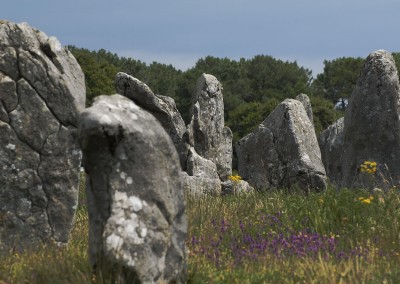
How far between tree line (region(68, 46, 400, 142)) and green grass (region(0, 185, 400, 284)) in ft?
116

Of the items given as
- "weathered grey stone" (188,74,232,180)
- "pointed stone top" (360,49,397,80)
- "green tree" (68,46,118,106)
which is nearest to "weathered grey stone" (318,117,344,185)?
"weathered grey stone" (188,74,232,180)

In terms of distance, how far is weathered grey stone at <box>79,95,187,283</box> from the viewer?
22.4 ft

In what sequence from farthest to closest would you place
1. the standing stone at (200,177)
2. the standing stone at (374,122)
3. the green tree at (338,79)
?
the green tree at (338,79) → the standing stone at (200,177) → the standing stone at (374,122)

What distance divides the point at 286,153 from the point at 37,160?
33.9ft

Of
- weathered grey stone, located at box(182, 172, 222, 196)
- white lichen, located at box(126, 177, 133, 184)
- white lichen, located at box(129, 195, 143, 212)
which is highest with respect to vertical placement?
weathered grey stone, located at box(182, 172, 222, 196)

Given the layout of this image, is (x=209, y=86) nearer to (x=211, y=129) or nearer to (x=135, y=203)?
(x=211, y=129)

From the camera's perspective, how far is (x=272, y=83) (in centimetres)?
5988

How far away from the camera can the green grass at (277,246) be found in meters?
7.67

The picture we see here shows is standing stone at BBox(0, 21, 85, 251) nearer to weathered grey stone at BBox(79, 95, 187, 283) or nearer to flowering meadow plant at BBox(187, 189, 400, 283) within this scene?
flowering meadow plant at BBox(187, 189, 400, 283)

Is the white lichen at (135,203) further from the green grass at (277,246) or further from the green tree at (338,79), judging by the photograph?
the green tree at (338,79)

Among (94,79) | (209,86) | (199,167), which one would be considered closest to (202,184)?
(199,167)

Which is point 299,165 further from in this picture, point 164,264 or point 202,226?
point 164,264

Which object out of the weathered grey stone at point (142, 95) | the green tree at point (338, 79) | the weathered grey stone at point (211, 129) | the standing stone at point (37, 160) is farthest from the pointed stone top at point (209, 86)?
the green tree at point (338, 79)

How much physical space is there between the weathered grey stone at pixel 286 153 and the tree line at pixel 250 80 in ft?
86.2
